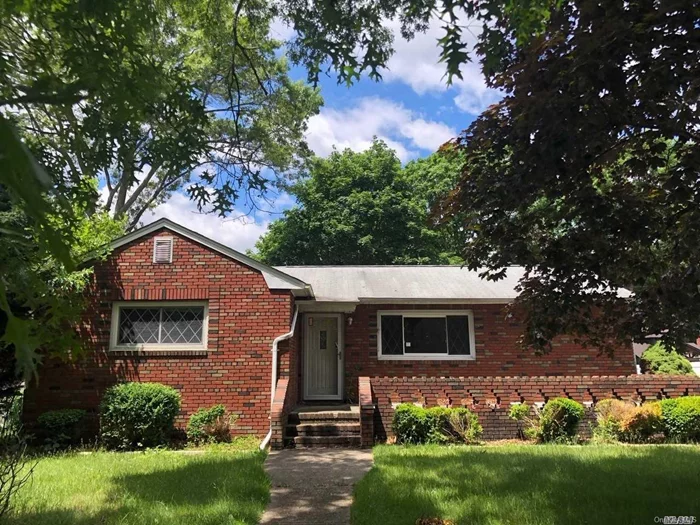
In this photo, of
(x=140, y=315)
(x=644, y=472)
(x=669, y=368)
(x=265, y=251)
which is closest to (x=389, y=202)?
(x=265, y=251)

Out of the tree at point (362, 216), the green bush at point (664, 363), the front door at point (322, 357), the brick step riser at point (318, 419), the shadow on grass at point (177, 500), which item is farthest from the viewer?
the tree at point (362, 216)

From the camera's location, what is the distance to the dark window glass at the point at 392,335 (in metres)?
12.7

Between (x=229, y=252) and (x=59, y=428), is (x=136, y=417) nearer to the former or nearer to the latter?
(x=59, y=428)

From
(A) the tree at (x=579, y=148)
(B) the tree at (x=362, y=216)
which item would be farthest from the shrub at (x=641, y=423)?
(B) the tree at (x=362, y=216)

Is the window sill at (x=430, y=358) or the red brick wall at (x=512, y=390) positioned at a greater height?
the window sill at (x=430, y=358)

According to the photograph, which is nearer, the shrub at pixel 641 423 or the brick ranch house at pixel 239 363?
the shrub at pixel 641 423

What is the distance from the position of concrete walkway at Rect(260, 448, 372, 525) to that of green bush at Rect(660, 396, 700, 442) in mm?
5690

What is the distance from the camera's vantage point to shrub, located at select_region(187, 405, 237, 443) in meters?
9.76

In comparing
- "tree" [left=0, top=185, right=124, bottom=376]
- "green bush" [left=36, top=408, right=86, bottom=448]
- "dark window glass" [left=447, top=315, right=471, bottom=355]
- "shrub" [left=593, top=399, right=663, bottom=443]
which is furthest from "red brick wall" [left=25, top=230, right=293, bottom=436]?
"shrub" [left=593, top=399, right=663, bottom=443]

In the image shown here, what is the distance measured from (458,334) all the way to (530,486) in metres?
6.83

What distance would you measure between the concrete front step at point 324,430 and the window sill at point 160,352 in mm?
2408

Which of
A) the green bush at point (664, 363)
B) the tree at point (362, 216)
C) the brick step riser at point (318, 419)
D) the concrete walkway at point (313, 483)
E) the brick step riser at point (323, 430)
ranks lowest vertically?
the concrete walkway at point (313, 483)

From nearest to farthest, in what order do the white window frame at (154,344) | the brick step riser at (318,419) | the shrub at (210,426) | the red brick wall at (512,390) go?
the shrub at (210,426) < the brick step riser at (318,419) < the red brick wall at (512,390) < the white window frame at (154,344)

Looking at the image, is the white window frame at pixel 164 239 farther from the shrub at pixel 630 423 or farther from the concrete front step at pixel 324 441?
the shrub at pixel 630 423
